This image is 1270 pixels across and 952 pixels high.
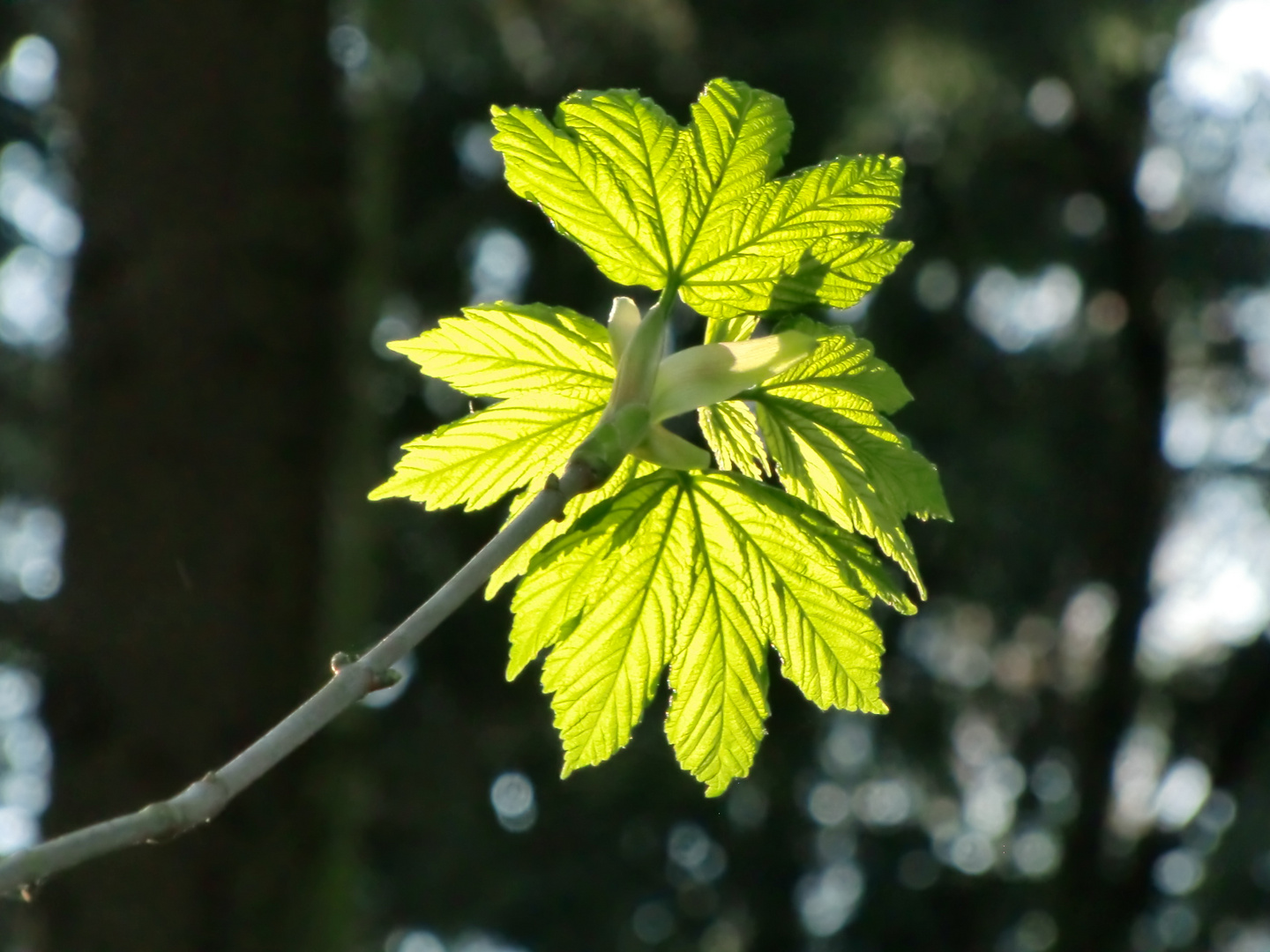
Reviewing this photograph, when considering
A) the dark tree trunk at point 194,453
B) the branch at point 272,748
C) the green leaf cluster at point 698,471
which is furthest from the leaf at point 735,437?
the dark tree trunk at point 194,453

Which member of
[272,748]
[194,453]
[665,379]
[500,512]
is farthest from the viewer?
[500,512]

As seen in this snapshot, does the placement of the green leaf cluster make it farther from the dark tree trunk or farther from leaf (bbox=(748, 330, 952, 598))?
the dark tree trunk

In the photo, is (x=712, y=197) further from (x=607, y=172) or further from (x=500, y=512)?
(x=500, y=512)

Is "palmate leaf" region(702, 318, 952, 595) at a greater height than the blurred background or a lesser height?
greater

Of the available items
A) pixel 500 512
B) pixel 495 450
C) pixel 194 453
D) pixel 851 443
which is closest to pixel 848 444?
pixel 851 443

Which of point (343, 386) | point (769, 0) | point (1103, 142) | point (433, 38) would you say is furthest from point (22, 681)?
point (1103, 142)

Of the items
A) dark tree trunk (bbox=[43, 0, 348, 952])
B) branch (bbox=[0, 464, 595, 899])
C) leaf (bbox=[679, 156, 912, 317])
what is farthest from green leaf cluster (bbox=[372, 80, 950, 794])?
dark tree trunk (bbox=[43, 0, 348, 952])

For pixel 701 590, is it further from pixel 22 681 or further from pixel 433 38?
pixel 22 681
